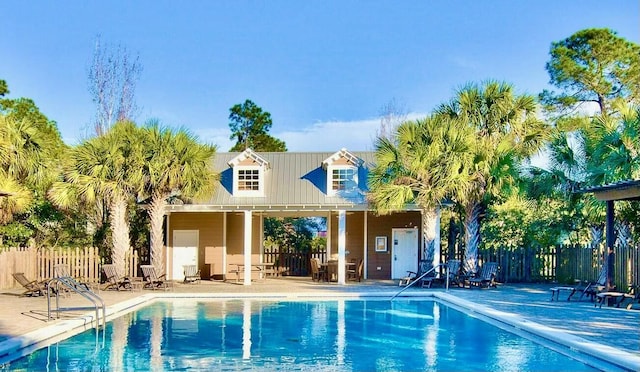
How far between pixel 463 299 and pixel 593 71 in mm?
17213

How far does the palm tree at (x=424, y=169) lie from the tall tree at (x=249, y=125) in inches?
897

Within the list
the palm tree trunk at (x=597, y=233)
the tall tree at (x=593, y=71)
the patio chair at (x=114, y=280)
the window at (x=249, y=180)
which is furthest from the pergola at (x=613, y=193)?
the patio chair at (x=114, y=280)

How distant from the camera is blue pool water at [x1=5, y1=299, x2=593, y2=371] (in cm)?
943

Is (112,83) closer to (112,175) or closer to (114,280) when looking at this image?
(112,175)

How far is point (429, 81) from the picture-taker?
33562mm

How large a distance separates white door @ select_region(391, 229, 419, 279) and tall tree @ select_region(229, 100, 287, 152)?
20346 mm

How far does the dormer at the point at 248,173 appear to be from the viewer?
23906mm

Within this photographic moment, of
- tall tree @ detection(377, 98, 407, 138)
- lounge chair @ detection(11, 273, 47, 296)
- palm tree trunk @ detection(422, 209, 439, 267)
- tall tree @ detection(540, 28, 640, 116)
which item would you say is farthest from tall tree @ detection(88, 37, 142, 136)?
tall tree @ detection(540, 28, 640, 116)

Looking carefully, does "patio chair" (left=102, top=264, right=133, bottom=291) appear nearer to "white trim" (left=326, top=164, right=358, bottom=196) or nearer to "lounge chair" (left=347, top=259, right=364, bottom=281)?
"lounge chair" (left=347, top=259, right=364, bottom=281)

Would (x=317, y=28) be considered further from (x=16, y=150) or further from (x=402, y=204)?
(x=16, y=150)

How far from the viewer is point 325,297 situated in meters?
18.9

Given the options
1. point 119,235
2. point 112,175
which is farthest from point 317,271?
point 112,175

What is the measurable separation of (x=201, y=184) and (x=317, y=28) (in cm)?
1082

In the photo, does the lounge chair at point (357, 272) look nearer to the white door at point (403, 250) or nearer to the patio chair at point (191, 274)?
the white door at point (403, 250)
